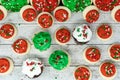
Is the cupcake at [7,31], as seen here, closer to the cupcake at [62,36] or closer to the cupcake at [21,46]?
the cupcake at [21,46]

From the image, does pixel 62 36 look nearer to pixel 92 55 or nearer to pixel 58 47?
pixel 58 47

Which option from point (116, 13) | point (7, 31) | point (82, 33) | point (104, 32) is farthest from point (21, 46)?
point (116, 13)

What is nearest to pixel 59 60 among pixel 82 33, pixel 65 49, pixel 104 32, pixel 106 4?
pixel 65 49

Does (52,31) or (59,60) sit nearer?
(59,60)

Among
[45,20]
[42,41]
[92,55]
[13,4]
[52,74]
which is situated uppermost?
[13,4]

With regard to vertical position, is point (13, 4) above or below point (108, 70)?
above

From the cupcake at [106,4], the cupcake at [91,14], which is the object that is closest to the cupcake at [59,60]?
the cupcake at [91,14]

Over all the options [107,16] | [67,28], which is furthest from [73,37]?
[107,16]
